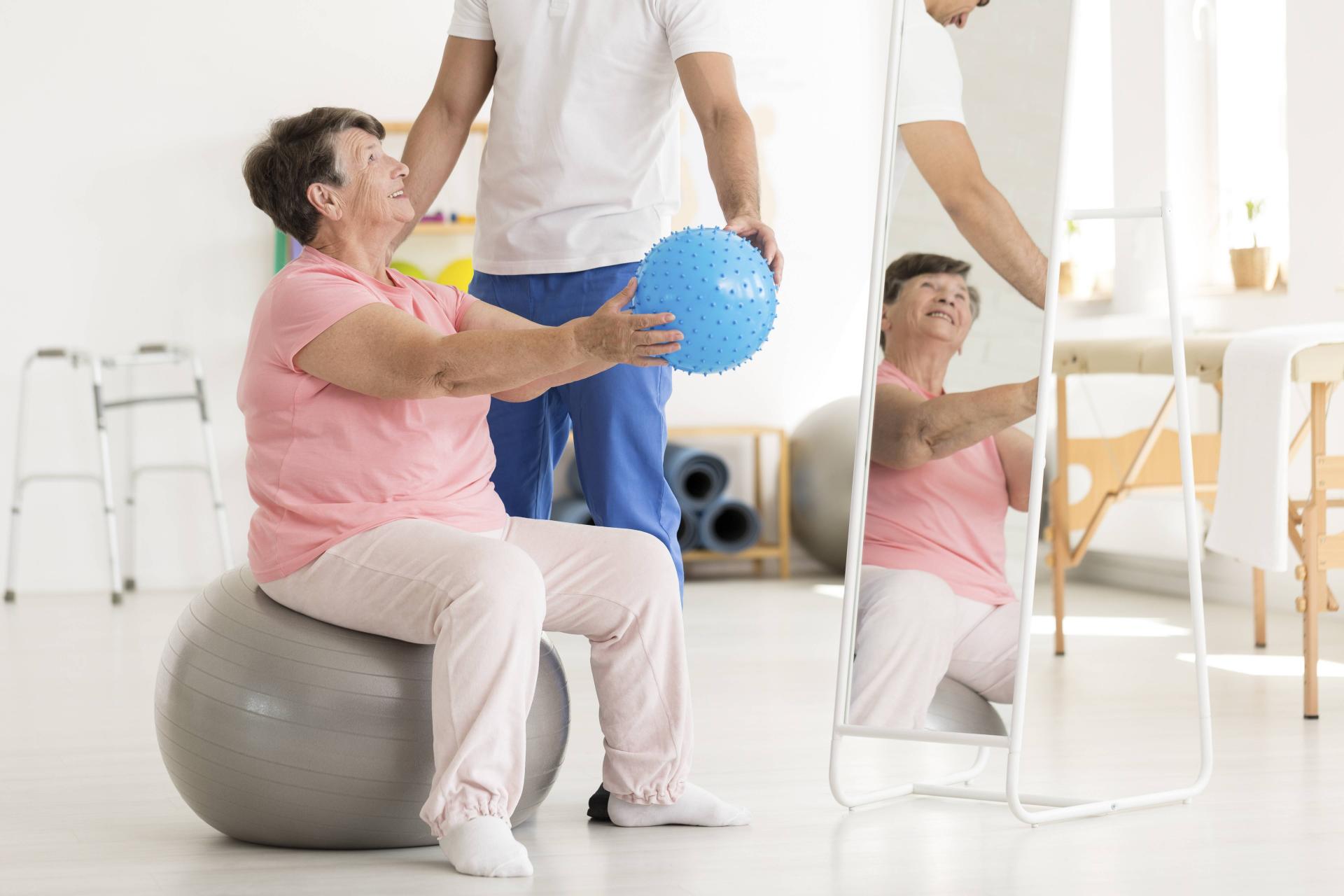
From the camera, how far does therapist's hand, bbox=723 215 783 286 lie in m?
2.23

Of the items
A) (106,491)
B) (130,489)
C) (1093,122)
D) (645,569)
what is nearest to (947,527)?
(645,569)

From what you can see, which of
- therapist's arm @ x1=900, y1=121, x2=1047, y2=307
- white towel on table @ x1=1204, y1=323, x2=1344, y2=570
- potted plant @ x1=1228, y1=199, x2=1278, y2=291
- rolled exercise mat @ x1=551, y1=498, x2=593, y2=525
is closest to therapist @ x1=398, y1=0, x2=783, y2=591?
therapist's arm @ x1=900, y1=121, x2=1047, y2=307

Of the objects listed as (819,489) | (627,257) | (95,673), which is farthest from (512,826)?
(819,489)

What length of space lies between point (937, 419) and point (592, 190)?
0.72 m

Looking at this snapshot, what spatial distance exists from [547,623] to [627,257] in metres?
0.68

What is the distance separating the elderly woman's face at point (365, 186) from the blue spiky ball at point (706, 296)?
1.76ft

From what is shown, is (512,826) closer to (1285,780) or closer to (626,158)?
(626,158)

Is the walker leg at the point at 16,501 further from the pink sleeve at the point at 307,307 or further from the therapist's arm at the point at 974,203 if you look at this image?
the therapist's arm at the point at 974,203

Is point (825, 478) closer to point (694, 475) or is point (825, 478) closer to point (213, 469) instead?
point (694, 475)

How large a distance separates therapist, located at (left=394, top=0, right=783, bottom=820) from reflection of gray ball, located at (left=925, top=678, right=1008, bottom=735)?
0.48 metres

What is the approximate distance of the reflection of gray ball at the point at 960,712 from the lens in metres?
2.39

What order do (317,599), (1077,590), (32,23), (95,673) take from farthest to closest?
(32,23) < (1077,590) < (95,673) < (317,599)

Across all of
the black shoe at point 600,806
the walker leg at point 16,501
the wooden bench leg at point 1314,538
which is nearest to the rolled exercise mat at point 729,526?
the walker leg at point 16,501

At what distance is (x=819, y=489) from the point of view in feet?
19.5
